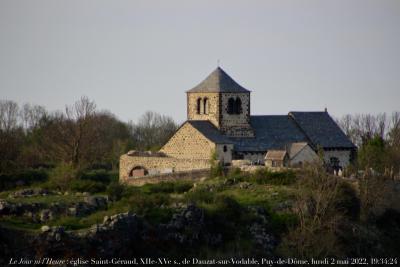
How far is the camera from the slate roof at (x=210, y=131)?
5938 centimetres

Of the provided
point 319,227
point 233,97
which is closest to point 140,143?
point 233,97

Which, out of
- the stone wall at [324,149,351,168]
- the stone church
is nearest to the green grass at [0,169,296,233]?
the stone church

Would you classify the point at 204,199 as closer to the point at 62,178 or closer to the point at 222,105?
the point at 62,178

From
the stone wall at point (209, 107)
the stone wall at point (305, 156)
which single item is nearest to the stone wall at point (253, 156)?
the stone wall at point (305, 156)

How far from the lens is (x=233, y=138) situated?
201 ft

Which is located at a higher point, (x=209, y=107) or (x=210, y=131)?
(x=209, y=107)

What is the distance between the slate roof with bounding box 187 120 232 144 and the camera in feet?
195

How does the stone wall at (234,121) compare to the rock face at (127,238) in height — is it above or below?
above

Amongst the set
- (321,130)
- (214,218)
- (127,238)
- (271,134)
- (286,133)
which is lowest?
(127,238)

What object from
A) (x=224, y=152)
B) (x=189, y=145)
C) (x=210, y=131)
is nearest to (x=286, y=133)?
(x=210, y=131)

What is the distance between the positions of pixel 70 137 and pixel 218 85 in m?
9.18

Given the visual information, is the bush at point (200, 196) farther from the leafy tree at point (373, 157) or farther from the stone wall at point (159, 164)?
the leafy tree at point (373, 157)

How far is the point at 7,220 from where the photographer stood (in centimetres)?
4047

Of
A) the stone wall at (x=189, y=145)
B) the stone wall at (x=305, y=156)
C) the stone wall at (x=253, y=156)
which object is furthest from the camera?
the stone wall at (x=253, y=156)
